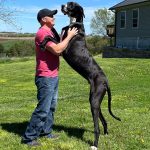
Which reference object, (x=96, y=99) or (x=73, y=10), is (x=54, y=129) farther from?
(x=73, y=10)

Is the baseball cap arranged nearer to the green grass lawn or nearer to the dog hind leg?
the dog hind leg

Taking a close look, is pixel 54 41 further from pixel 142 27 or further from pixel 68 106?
pixel 142 27

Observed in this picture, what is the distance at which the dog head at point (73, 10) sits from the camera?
6547mm

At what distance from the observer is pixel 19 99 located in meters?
13.1

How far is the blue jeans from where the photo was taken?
264 inches

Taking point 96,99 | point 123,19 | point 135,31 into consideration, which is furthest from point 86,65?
point 123,19

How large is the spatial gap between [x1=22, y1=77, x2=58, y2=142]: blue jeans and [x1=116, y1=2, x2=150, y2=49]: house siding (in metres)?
28.1

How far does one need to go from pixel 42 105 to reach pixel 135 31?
32.2m

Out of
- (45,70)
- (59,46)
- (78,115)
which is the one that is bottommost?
(78,115)

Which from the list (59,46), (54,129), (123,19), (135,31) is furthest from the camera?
(123,19)

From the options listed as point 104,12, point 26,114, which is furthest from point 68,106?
point 104,12

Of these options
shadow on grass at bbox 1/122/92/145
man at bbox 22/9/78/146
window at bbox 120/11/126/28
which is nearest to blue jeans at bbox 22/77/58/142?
man at bbox 22/9/78/146

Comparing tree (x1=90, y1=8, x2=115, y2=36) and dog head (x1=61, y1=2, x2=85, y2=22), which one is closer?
dog head (x1=61, y1=2, x2=85, y2=22)

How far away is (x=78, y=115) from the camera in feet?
31.2
